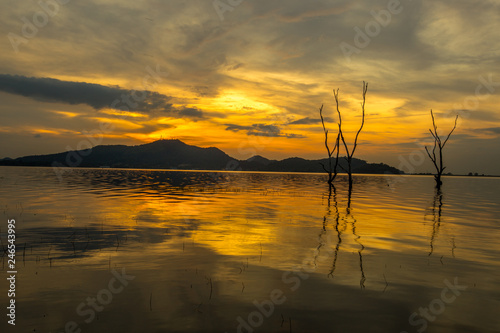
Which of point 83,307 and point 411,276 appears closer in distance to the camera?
point 83,307

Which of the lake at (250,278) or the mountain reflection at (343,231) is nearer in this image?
the lake at (250,278)

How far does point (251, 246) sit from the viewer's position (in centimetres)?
1373

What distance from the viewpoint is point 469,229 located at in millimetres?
19266

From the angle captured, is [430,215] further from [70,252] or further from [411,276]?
[70,252]

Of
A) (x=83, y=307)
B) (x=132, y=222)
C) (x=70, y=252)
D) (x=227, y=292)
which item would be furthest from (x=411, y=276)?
(x=132, y=222)

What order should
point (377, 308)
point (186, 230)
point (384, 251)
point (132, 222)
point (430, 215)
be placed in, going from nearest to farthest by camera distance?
point (377, 308) → point (384, 251) → point (186, 230) → point (132, 222) → point (430, 215)

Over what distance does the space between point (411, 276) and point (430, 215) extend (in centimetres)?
1748

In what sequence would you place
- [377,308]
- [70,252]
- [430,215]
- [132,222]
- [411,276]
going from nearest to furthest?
[377,308]
[411,276]
[70,252]
[132,222]
[430,215]

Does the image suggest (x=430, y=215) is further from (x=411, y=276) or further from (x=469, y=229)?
(x=411, y=276)

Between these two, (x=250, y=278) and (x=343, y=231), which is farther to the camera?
(x=343, y=231)

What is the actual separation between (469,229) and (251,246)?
46.8 ft

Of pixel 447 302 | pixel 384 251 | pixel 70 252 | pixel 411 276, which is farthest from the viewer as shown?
pixel 384 251

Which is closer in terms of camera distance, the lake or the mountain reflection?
the lake

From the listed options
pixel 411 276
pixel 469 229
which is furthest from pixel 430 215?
pixel 411 276
